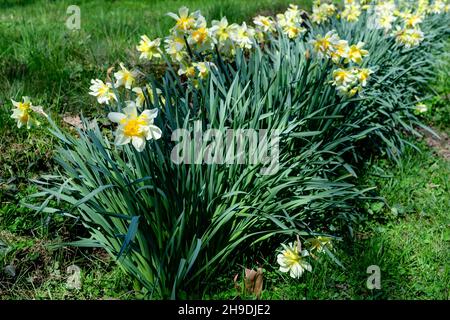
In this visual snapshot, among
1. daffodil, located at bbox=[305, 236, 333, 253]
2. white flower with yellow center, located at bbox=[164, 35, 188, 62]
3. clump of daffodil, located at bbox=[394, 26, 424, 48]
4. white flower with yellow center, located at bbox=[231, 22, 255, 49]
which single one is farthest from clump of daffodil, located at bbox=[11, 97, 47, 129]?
clump of daffodil, located at bbox=[394, 26, 424, 48]

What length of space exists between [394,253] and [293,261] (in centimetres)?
70

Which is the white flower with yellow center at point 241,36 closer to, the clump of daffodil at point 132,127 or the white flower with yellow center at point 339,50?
the white flower with yellow center at point 339,50

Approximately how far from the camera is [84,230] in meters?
2.83

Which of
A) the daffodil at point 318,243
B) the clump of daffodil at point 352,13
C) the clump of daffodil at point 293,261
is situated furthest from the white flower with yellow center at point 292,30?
the clump of daffodil at point 293,261

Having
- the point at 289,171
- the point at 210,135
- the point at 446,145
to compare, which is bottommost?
the point at 446,145

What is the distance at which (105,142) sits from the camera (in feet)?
8.96

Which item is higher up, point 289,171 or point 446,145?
point 289,171

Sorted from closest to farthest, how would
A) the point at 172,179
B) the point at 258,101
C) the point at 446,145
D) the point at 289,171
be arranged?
the point at 172,179
the point at 289,171
the point at 258,101
the point at 446,145

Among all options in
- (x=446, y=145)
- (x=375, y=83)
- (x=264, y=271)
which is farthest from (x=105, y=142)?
(x=446, y=145)

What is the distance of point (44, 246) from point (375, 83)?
261 cm

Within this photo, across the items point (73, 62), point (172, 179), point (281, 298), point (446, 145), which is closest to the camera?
point (172, 179)

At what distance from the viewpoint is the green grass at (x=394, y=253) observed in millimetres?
2543

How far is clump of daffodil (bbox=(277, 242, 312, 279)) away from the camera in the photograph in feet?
8.11
